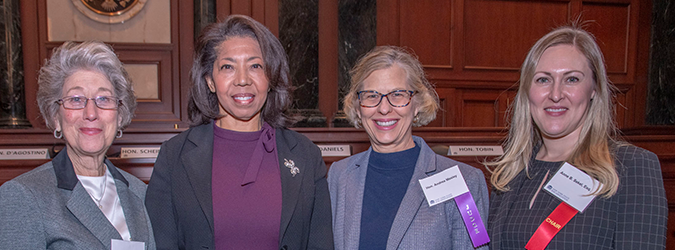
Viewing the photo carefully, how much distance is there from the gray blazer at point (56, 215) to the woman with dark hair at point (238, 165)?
0.14 metres

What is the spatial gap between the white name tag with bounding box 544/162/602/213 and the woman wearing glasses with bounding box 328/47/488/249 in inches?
10.3

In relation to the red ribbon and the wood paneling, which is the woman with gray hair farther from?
the wood paneling

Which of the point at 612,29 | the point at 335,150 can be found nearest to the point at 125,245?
the point at 335,150

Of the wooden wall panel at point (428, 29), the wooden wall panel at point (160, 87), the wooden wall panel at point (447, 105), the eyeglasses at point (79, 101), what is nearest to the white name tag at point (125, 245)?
the eyeglasses at point (79, 101)

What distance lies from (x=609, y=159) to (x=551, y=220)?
28 centimetres

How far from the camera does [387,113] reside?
Answer: 1.58 meters

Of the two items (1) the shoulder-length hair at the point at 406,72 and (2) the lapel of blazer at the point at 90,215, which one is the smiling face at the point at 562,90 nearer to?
(1) the shoulder-length hair at the point at 406,72

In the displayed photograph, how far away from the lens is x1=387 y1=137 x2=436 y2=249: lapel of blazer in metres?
1.44

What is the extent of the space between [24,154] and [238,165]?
234 centimetres

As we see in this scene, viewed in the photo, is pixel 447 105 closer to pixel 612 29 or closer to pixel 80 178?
pixel 612 29

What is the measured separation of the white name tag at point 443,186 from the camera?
1484 millimetres

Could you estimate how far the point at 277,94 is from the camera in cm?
168

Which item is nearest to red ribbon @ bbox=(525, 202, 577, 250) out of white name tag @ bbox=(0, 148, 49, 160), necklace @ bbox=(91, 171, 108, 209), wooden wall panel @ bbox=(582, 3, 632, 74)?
necklace @ bbox=(91, 171, 108, 209)

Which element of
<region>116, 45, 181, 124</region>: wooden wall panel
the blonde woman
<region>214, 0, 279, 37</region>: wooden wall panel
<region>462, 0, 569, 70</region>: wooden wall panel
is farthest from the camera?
<region>462, 0, 569, 70</region>: wooden wall panel
